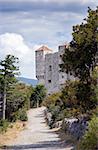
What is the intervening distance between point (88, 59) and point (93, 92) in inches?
72.3

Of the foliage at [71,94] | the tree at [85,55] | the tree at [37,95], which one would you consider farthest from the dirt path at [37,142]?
the tree at [37,95]

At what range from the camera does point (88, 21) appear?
26312 millimetres

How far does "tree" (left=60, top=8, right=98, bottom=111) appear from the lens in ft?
84.3

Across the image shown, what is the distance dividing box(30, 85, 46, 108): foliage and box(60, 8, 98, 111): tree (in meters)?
62.4

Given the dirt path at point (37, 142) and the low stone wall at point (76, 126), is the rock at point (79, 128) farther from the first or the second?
the dirt path at point (37, 142)

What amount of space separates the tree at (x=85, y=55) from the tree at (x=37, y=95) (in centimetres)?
6291

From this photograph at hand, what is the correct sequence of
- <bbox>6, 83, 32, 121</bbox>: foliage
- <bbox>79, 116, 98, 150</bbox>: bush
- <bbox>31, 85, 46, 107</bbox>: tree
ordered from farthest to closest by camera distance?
<bbox>31, 85, 46, 107</bbox>: tree, <bbox>6, 83, 32, 121</bbox>: foliage, <bbox>79, 116, 98, 150</bbox>: bush

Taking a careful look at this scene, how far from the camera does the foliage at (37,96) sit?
3542 inches

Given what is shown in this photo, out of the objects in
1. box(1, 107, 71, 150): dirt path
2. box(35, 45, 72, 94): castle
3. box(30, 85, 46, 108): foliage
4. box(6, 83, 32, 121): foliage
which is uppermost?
box(35, 45, 72, 94): castle

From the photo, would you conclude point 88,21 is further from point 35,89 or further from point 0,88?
point 35,89

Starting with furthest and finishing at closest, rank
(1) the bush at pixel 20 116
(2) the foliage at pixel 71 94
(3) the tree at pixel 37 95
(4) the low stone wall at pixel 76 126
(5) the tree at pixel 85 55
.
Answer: (3) the tree at pixel 37 95, (1) the bush at pixel 20 116, (2) the foliage at pixel 71 94, (5) the tree at pixel 85 55, (4) the low stone wall at pixel 76 126

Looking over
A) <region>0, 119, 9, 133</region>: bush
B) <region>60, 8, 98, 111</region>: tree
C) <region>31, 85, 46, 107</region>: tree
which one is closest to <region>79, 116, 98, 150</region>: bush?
<region>60, 8, 98, 111</region>: tree

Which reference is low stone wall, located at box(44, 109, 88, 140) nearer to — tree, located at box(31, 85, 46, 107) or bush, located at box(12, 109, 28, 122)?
bush, located at box(12, 109, 28, 122)

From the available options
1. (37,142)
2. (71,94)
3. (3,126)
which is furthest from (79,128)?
(3,126)
